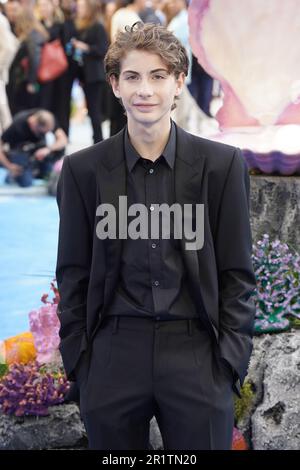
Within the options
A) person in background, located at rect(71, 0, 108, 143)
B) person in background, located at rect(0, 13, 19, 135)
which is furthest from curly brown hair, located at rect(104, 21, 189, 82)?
person in background, located at rect(0, 13, 19, 135)

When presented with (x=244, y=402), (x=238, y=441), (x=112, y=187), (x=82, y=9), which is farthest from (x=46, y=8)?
(x=112, y=187)

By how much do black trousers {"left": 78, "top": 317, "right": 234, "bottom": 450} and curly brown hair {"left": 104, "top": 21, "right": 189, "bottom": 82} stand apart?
661 mm

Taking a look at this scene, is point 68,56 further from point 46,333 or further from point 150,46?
point 150,46

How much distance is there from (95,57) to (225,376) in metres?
6.85

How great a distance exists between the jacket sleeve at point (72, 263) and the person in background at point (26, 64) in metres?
7.01

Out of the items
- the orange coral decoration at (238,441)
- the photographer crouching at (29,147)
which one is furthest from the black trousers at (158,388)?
the photographer crouching at (29,147)

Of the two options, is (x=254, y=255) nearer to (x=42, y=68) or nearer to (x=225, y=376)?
(x=225, y=376)

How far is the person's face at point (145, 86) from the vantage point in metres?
2.26

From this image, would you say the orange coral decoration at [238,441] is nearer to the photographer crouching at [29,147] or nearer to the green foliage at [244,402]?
the green foliage at [244,402]

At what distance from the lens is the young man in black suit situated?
2254 millimetres

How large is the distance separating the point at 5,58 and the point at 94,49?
1.36 metres

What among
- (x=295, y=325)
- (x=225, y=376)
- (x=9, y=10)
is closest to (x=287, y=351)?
(x=295, y=325)

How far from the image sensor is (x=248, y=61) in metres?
4.02

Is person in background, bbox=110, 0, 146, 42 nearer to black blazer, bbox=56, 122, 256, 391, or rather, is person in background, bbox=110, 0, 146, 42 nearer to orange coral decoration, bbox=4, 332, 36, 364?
orange coral decoration, bbox=4, 332, 36, 364
